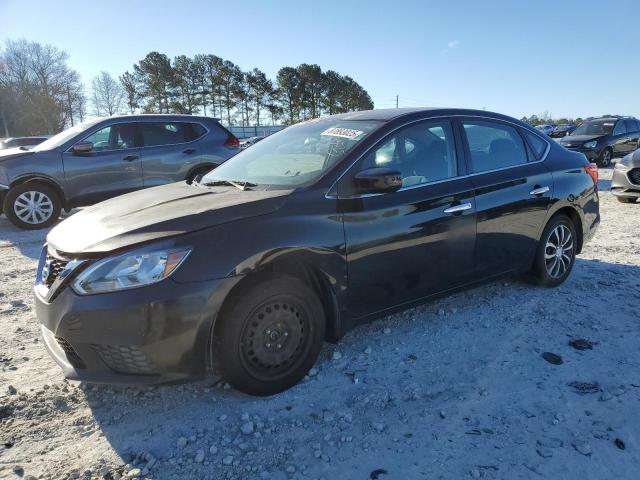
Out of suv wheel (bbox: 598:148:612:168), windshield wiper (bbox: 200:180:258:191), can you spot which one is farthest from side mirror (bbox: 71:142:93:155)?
suv wheel (bbox: 598:148:612:168)

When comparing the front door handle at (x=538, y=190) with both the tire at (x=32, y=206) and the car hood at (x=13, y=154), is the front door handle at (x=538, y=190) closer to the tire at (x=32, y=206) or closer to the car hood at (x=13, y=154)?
the tire at (x=32, y=206)

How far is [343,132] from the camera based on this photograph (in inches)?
138

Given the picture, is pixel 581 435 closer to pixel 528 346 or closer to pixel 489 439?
pixel 489 439

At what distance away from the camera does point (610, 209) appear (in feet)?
29.4

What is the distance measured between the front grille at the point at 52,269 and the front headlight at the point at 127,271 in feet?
0.84

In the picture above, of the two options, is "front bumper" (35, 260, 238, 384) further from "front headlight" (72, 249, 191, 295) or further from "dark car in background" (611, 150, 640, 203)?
"dark car in background" (611, 150, 640, 203)

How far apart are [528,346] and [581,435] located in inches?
39.0

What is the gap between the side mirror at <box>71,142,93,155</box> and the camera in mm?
7734

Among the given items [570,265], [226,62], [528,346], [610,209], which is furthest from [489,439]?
[226,62]

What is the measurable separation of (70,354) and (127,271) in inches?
24.4

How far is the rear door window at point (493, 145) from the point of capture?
3.86 m

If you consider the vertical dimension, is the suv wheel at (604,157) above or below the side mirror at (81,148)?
below

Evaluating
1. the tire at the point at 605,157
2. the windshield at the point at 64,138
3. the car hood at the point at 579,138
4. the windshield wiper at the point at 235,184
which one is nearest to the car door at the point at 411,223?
the windshield wiper at the point at 235,184

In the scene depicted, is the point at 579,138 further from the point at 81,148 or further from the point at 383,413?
the point at 383,413
